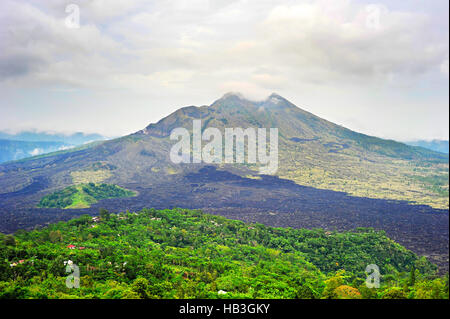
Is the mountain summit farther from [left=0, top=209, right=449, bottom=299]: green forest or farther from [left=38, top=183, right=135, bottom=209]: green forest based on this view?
[left=0, top=209, right=449, bottom=299]: green forest

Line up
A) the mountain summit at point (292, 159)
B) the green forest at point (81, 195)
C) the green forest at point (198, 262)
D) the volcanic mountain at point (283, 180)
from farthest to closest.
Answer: the mountain summit at point (292, 159) → the green forest at point (81, 195) → the volcanic mountain at point (283, 180) → the green forest at point (198, 262)

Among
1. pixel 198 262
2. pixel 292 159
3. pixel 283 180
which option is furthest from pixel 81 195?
pixel 292 159

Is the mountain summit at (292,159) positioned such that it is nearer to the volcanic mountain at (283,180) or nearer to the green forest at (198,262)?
the volcanic mountain at (283,180)

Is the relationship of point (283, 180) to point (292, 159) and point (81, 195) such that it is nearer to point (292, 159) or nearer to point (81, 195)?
point (292, 159)

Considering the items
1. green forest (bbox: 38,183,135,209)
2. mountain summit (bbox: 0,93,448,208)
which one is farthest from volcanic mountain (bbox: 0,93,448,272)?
green forest (bbox: 38,183,135,209)

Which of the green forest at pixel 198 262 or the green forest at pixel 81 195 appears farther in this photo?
the green forest at pixel 81 195

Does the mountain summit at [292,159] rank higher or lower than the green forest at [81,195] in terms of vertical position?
higher

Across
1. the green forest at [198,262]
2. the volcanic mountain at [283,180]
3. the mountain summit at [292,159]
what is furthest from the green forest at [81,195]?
the green forest at [198,262]
